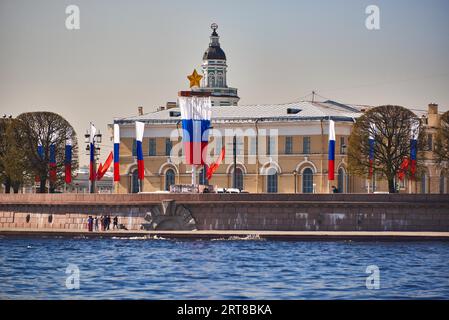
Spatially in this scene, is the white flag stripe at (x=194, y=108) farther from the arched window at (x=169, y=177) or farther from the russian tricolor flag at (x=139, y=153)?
the arched window at (x=169, y=177)

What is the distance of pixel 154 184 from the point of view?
4348 inches

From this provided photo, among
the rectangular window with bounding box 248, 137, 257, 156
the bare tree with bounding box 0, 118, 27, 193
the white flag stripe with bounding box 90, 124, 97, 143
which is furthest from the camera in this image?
the rectangular window with bounding box 248, 137, 257, 156

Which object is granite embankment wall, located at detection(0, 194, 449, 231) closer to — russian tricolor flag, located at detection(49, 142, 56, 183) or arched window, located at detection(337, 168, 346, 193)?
russian tricolor flag, located at detection(49, 142, 56, 183)

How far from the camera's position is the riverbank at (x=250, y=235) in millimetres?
80750

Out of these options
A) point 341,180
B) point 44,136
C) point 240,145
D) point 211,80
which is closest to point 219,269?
point 44,136

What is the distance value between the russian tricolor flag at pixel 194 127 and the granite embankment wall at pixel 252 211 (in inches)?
117

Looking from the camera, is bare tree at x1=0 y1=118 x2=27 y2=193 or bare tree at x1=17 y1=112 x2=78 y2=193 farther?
bare tree at x1=17 y1=112 x2=78 y2=193

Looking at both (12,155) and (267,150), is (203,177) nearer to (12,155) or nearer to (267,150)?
(267,150)

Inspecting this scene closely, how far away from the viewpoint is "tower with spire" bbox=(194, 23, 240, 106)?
431 ft

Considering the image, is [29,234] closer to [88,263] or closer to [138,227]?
[138,227]

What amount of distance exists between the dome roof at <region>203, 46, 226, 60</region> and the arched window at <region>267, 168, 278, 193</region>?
2608 centimetres

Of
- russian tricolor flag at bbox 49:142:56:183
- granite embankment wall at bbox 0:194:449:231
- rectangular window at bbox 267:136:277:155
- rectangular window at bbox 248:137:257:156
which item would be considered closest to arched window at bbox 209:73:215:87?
rectangular window at bbox 248:137:257:156
